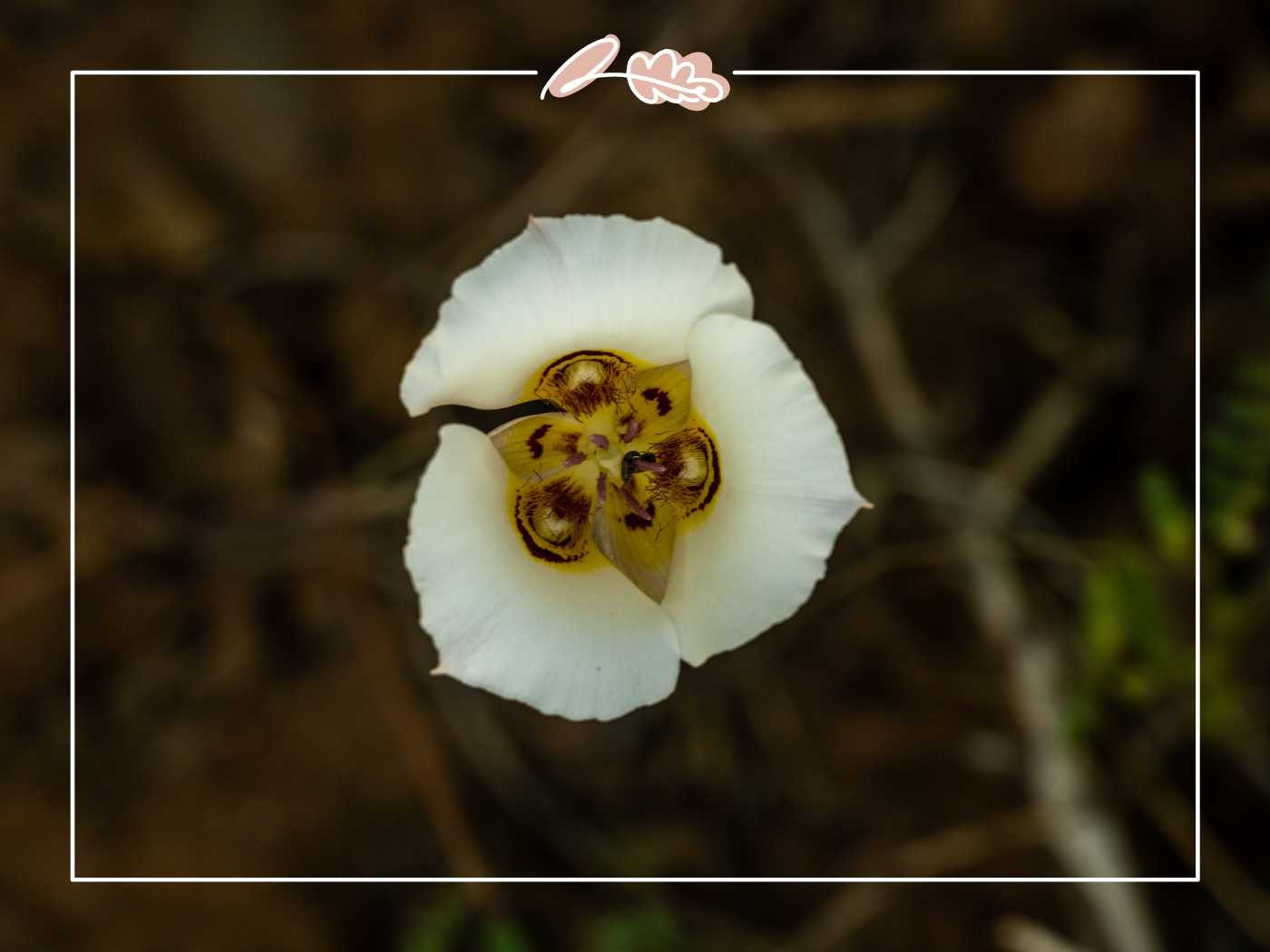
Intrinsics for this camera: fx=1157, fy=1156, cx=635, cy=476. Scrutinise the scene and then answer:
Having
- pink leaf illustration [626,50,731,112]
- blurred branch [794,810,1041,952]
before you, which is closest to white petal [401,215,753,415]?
pink leaf illustration [626,50,731,112]

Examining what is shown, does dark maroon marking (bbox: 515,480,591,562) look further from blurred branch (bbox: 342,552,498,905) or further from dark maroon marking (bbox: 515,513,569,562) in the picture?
blurred branch (bbox: 342,552,498,905)

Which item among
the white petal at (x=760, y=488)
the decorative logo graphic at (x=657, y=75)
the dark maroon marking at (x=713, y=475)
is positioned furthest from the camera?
the decorative logo graphic at (x=657, y=75)

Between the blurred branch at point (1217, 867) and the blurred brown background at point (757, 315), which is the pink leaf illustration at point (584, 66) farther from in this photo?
the blurred branch at point (1217, 867)

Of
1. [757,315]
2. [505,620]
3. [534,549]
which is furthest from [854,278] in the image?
[505,620]

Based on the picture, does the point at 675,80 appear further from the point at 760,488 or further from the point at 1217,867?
the point at 1217,867

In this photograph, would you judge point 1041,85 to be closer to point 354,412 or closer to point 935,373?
point 935,373

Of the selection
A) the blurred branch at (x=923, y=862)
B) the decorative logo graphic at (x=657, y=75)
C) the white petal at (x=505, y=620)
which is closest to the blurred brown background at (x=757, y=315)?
the blurred branch at (x=923, y=862)

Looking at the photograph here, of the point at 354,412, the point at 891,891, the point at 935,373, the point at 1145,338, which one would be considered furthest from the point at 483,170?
the point at 891,891

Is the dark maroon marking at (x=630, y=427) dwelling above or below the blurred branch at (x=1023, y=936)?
above
